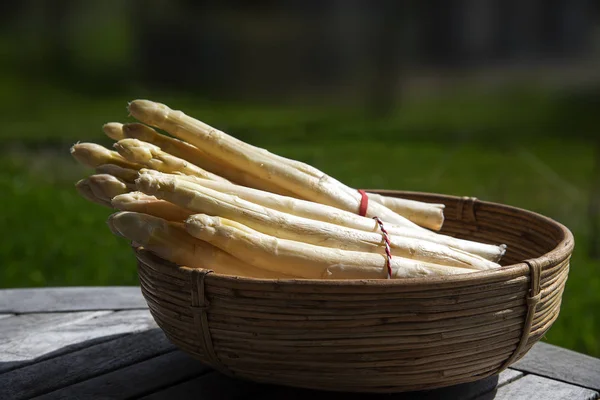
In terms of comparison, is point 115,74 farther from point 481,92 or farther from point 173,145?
point 173,145

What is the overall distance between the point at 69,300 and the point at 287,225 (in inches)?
33.7

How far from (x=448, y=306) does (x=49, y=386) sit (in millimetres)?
821

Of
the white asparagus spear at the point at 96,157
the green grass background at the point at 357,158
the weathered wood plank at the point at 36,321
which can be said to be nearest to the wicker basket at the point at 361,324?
the white asparagus spear at the point at 96,157

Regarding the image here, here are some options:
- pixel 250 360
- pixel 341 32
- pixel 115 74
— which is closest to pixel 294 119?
pixel 341 32

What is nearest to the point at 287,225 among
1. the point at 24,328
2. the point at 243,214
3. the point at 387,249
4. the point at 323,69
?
the point at 243,214

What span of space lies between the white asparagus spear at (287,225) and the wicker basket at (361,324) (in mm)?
139

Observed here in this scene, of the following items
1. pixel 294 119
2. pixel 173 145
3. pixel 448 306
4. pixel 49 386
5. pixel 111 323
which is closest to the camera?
pixel 448 306

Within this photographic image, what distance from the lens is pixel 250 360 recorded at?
1.39 m

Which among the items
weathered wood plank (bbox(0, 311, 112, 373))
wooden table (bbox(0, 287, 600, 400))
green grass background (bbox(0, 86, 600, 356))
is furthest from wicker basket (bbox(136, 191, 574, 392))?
green grass background (bbox(0, 86, 600, 356))

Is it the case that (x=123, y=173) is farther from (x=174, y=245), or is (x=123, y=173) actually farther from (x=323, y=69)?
(x=323, y=69)

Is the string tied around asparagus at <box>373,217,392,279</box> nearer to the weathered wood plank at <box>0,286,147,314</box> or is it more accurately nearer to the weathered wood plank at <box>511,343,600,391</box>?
the weathered wood plank at <box>511,343,600,391</box>

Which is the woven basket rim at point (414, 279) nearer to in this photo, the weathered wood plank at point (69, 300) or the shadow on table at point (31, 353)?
the shadow on table at point (31, 353)

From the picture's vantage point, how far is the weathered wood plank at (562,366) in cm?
166

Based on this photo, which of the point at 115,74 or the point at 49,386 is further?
the point at 115,74
